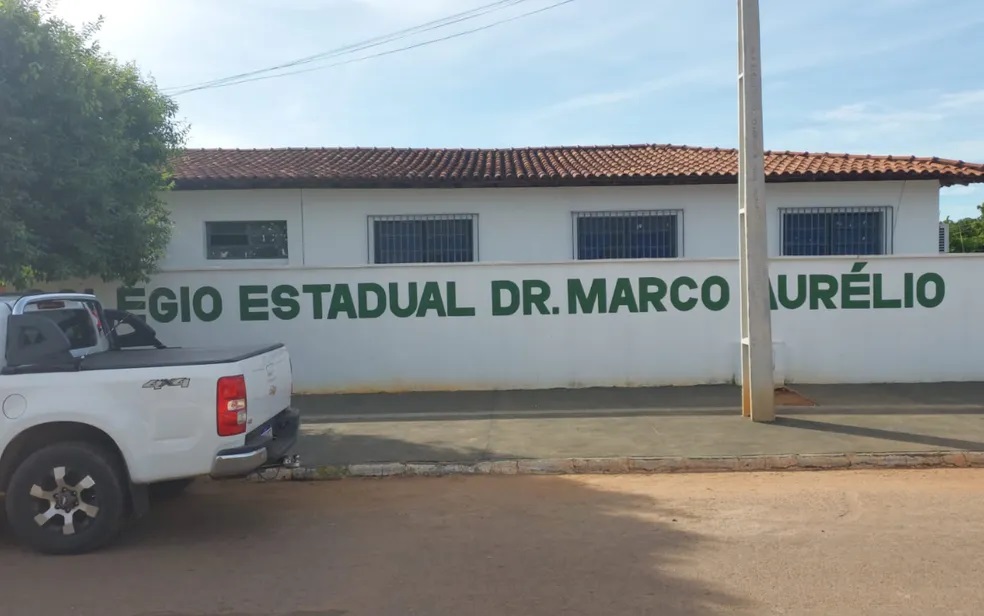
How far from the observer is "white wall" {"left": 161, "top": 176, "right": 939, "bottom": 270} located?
14547 mm

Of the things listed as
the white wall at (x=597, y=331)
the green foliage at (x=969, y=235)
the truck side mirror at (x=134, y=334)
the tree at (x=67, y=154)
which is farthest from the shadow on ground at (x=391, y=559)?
the green foliage at (x=969, y=235)

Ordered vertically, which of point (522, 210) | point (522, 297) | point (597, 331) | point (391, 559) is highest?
point (522, 210)

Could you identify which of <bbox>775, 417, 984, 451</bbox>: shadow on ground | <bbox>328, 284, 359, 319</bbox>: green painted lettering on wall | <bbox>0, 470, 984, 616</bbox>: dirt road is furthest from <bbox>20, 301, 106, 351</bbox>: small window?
<bbox>775, 417, 984, 451</bbox>: shadow on ground

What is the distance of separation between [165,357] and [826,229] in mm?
12332

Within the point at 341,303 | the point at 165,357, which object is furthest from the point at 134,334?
the point at 341,303

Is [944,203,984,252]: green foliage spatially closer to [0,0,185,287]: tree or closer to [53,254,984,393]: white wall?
[53,254,984,393]: white wall

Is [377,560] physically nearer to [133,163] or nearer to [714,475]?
[714,475]

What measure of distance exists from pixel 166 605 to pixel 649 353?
8.58 metres

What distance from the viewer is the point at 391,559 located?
17.5 feet

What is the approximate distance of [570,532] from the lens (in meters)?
5.86

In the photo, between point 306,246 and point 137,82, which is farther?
point 306,246

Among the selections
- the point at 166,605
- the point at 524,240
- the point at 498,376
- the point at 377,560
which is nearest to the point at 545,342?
the point at 498,376

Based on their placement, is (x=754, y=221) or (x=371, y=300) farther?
(x=371, y=300)

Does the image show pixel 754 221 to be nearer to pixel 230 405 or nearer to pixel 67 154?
pixel 230 405
